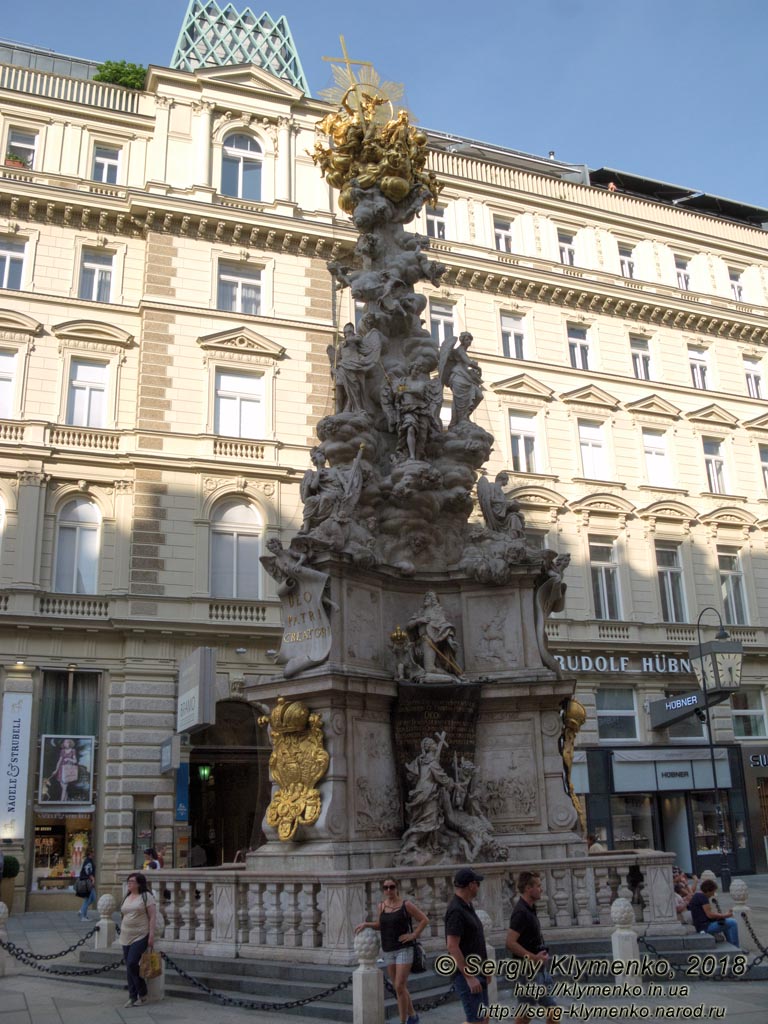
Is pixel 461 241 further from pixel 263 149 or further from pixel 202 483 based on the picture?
pixel 202 483

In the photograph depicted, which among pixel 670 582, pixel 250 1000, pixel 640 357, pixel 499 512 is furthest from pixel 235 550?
pixel 250 1000

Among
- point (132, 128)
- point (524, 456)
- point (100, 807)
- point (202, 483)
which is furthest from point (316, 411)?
point (100, 807)

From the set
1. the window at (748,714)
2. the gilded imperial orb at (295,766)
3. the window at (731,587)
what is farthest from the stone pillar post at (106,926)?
the window at (731,587)

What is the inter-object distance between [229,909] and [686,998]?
4.69 m

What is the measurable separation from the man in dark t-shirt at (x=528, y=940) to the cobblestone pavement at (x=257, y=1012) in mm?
1115

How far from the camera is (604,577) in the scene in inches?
1293

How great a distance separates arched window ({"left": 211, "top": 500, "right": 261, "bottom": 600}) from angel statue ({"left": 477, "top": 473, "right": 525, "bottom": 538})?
14390 mm

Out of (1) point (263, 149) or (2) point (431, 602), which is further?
(1) point (263, 149)

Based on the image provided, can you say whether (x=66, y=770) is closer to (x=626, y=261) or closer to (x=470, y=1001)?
(x=470, y=1001)

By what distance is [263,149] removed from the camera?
1284 inches

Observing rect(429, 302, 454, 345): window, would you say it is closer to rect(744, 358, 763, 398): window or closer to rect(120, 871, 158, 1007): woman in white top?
rect(744, 358, 763, 398): window

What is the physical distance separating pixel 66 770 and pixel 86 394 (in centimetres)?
1047

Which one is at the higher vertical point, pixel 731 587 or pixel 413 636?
pixel 731 587

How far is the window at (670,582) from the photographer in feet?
110
